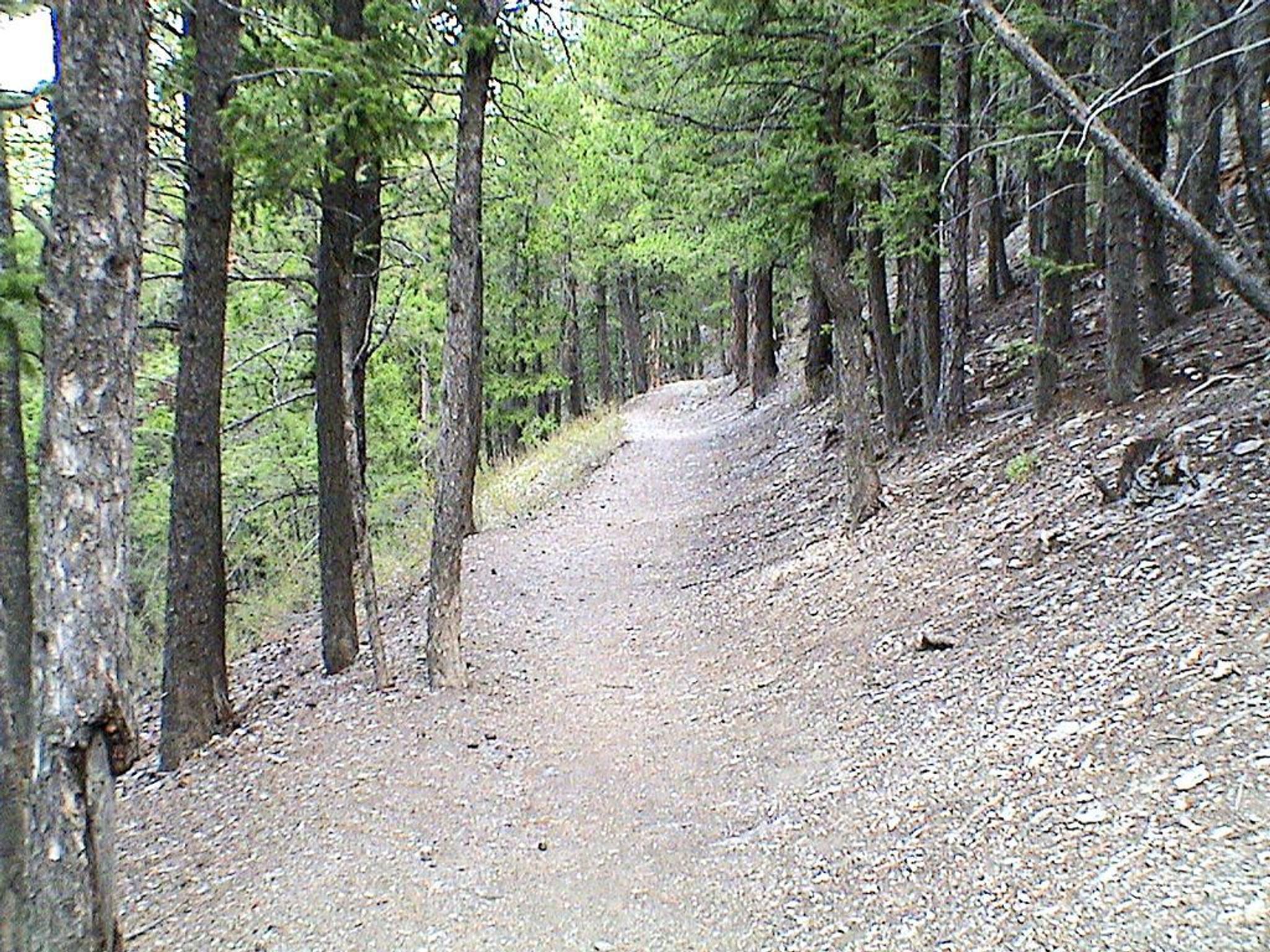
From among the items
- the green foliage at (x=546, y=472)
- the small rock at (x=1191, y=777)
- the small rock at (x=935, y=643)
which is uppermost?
the green foliage at (x=546, y=472)

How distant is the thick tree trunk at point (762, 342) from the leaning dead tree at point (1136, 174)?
15527mm

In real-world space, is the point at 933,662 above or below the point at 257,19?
below

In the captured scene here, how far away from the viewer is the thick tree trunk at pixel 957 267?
1122 cm

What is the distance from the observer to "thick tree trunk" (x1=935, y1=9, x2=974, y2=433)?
1122cm

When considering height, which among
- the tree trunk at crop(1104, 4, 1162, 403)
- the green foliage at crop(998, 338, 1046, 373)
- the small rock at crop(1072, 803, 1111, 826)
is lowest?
the small rock at crop(1072, 803, 1111, 826)

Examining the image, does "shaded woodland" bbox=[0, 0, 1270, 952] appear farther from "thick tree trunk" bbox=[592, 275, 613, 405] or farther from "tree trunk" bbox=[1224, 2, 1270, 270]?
"thick tree trunk" bbox=[592, 275, 613, 405]

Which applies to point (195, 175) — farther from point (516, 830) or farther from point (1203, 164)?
point (1203, 164)

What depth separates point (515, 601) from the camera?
37.1 feet

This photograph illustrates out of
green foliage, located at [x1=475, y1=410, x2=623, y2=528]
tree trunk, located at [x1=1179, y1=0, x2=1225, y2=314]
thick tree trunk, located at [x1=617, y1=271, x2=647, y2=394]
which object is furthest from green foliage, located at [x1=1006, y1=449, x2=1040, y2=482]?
thick tree trunk, located at [x1=617, y1=271, x2=647, y2=394]

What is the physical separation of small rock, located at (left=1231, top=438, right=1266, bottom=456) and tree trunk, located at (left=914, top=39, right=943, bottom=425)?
14.4ft

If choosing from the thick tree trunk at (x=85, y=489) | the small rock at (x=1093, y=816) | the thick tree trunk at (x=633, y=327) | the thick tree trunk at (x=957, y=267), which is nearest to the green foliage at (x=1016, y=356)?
the thick tree trunk at (x=957, y=267)

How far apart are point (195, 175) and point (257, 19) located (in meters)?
1.29

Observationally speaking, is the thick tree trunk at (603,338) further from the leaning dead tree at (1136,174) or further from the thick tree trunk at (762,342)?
the leaning dead tree at (1136,174)

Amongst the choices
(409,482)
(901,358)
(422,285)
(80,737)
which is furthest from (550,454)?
(80,737)
